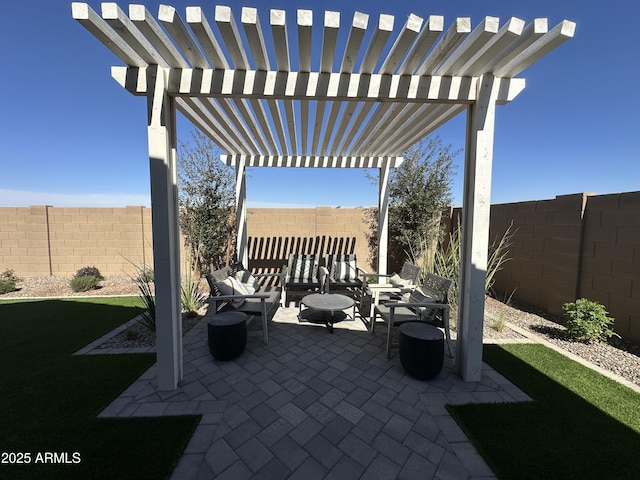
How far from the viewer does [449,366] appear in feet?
9.50

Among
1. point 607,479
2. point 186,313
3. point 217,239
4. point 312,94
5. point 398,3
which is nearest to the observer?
point 607,479

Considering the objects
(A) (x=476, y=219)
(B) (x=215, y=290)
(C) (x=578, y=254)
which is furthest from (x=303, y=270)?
(C) (x=578, y=254)

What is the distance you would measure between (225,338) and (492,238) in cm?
610

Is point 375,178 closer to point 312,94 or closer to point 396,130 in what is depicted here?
point 396,130

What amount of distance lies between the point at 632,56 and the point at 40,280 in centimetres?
1322

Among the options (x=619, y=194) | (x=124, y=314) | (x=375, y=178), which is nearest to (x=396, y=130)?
(x=619, y=194)

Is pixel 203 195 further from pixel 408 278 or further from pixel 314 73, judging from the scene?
pixel 408 278

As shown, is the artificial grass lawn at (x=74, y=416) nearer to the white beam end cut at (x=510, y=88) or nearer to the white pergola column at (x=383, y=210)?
the white beam end cut at (x=510, y=88)

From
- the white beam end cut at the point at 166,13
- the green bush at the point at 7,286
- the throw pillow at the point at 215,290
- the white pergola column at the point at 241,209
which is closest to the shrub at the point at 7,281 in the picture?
the green bush at the point at 7,286

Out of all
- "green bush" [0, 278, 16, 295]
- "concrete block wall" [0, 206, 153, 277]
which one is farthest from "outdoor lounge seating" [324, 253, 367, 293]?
"green bush" [0, 278, 16, 295]

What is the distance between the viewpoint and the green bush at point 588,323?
3.34 meters

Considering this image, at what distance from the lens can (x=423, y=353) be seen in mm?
2518

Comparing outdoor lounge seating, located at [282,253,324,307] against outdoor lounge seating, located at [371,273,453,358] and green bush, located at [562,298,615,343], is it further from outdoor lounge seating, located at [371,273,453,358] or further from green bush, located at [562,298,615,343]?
green bush, located at [562,298,615,343]

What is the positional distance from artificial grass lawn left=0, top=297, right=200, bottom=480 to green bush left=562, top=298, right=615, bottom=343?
471 cm
